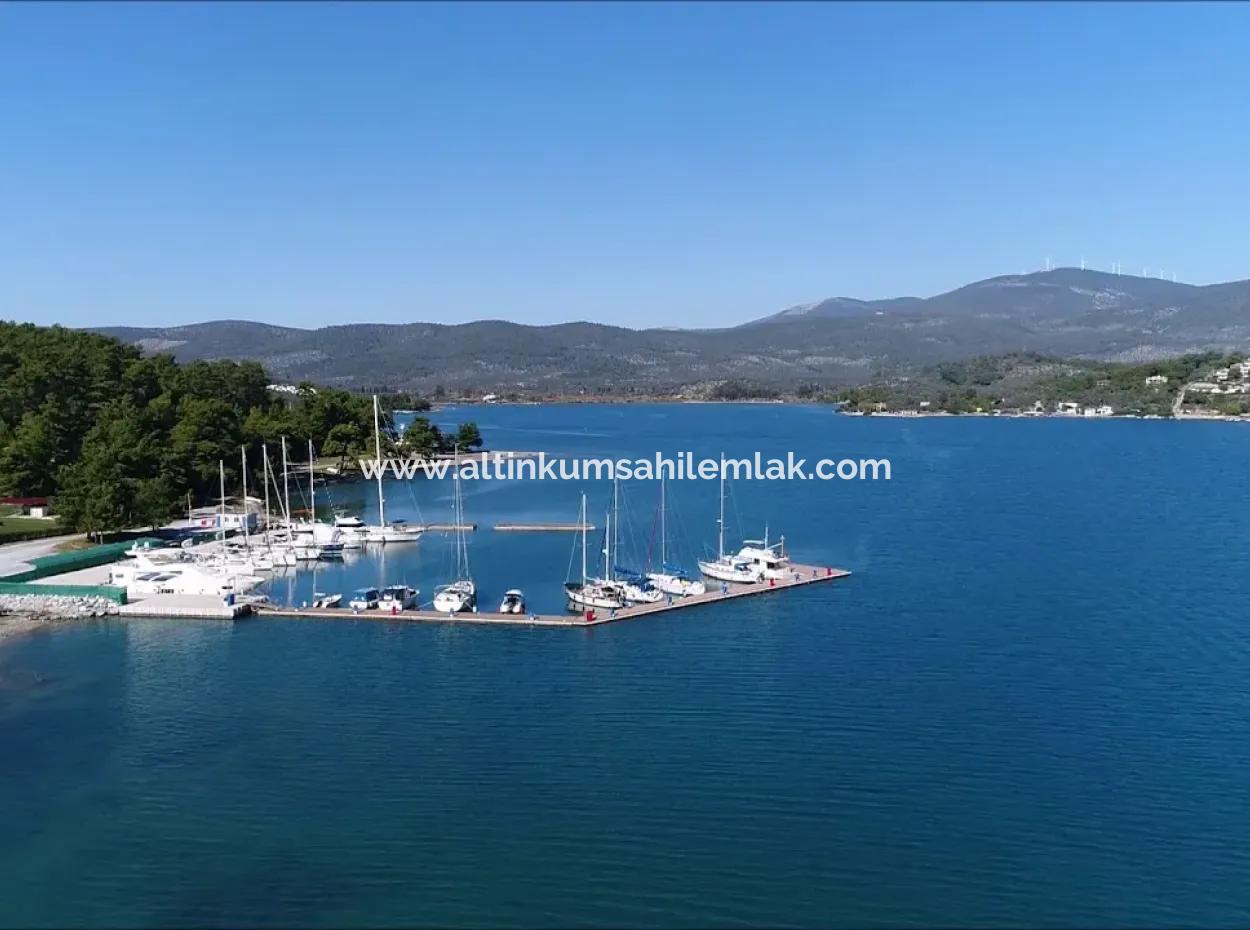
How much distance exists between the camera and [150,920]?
9.80 metres

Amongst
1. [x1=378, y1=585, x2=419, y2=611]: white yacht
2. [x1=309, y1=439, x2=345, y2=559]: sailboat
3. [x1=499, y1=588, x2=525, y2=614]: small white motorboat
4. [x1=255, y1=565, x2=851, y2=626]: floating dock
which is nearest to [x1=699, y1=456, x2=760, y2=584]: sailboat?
[x1=255, y1=565, x2=851, y2=626]: floating dock

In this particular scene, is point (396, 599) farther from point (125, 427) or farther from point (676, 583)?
point (125, 427)

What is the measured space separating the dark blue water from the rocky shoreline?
0.73m

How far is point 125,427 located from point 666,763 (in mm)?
23349

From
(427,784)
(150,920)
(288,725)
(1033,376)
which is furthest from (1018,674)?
(1033,376)

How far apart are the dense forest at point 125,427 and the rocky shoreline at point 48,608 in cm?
516

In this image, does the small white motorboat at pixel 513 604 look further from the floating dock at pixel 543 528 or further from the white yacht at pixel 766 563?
the floating dock at pixel 543 528

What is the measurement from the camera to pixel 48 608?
2108 cm

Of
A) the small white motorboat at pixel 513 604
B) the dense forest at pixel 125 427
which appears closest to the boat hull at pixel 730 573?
the small white motorboat at pixel 513 604

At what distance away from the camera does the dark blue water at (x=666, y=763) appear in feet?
33.7

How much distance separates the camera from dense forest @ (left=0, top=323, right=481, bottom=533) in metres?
27.5

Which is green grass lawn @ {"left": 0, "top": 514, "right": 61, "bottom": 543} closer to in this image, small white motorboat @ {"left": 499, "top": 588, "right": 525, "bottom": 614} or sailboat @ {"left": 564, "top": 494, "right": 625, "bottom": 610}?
small white motorboat @ {"left": 499, "top": 588, "right": 525, "bottom": 614}

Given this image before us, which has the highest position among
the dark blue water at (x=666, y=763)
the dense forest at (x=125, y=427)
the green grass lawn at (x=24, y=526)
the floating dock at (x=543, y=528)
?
the dense forest at (x=125, y=427)

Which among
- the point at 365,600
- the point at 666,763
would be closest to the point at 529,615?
the point at 365,600
